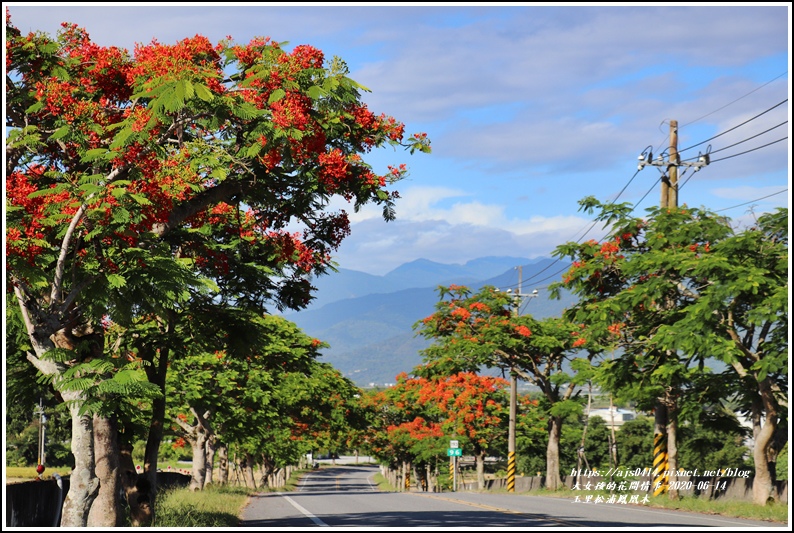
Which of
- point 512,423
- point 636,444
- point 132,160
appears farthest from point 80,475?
point 636,444

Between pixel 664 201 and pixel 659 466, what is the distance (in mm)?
9912

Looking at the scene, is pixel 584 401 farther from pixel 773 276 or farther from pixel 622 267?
pixel 773 276

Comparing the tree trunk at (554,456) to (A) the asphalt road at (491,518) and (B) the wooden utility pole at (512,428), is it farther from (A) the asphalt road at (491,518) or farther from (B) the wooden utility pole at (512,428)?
(A) the asphalt road at (491,518)

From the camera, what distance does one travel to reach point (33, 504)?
21.2m

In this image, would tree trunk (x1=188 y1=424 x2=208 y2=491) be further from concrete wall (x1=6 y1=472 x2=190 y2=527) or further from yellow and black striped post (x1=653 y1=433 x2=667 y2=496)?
yellow and black striped post (x1=653 y1=433 x2=667 y2=496)

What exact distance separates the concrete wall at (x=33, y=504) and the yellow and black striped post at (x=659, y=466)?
20490 millimetres

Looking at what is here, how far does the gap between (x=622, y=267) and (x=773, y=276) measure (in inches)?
202

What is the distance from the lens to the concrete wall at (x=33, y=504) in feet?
63.1

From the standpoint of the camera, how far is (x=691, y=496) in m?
32.2

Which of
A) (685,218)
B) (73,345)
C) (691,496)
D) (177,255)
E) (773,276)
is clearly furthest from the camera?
(691,496)

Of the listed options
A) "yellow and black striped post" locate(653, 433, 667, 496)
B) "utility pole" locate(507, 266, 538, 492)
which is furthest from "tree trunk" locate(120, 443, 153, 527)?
"utility pole" locate(507, 266, 538, 492)

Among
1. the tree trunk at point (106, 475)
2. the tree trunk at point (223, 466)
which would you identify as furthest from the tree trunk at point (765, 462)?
the tree trunk at point (223, 466)

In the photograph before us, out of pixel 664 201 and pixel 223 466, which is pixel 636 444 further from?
pixel 664 201

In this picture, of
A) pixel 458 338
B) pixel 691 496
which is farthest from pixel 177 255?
A: pixel 458 338
